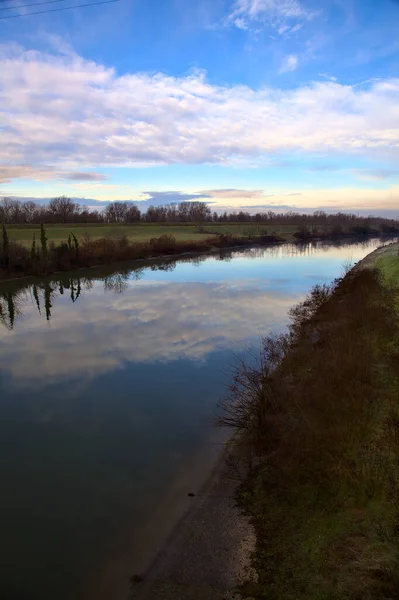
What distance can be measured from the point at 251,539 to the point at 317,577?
1.05 m

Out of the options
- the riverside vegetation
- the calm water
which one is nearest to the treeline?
the riverside vegetation

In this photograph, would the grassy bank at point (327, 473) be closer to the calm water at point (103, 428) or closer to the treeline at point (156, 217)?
the calm water at point (103, 428)

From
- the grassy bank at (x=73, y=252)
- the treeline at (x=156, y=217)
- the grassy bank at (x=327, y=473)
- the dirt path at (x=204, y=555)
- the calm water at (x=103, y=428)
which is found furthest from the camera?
the treeline at (x=156, y=217)

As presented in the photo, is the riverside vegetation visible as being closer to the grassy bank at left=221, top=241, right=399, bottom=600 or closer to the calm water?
the calm water

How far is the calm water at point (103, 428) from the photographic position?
5055mm

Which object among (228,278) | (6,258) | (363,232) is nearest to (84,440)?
(228,278)

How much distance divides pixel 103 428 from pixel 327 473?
461cm

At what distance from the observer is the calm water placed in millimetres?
5055

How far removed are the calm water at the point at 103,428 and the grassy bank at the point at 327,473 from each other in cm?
127

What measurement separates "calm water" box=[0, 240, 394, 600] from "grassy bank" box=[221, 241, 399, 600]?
1271 mm

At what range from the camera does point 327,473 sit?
5.17 meters

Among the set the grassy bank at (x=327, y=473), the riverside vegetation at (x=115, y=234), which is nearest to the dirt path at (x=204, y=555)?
the grassy bank at (x=327, y=473)

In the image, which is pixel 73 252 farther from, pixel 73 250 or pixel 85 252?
pixel 85 252

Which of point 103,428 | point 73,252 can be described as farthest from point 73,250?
point 103,428
